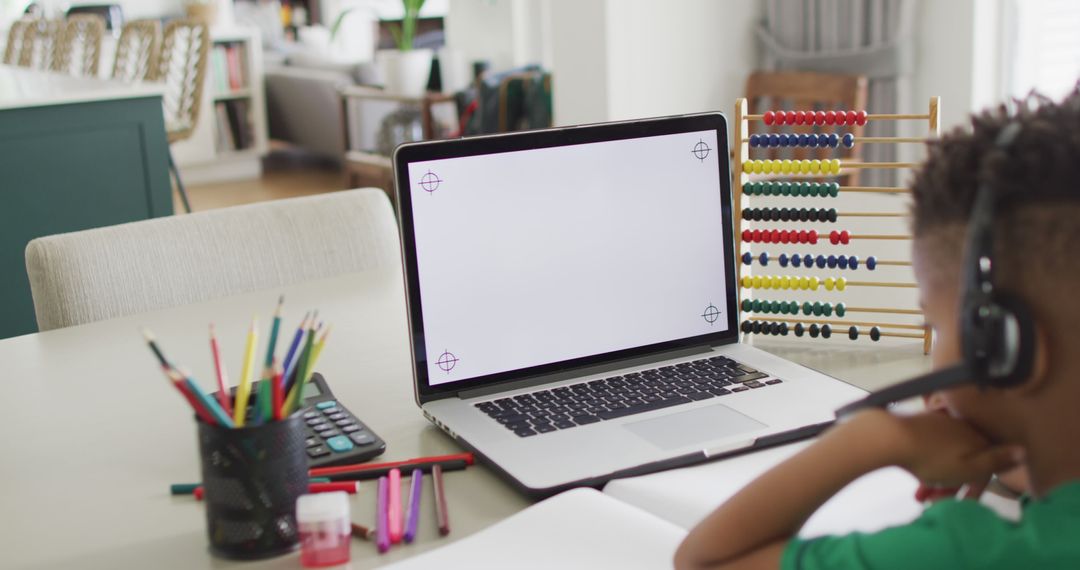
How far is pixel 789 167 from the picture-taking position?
125 cm

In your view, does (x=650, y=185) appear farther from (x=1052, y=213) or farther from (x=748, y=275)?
(x=1052, y=213)

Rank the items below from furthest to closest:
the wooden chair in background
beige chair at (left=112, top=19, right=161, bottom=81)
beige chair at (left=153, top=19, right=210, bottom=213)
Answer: beige chair at (left=112, top=19, right=161, bottom=81) < beige chair at (left=153, top=19, right=210, bottom=213) < the wooden chair in background

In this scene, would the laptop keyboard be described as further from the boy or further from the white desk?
the boy

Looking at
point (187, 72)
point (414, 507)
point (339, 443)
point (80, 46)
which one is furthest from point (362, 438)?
point (80, 46)

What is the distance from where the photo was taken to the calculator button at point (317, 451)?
879 mm

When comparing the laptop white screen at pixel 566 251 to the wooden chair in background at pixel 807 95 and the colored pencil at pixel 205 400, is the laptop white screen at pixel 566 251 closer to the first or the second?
the colored pencil at pixel 205 400

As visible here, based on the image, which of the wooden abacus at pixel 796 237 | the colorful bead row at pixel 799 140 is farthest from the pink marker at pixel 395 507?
the colorful bead row at pixel 799 140

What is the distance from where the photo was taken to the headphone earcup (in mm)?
484

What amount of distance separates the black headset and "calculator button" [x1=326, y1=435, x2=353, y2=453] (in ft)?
1.76

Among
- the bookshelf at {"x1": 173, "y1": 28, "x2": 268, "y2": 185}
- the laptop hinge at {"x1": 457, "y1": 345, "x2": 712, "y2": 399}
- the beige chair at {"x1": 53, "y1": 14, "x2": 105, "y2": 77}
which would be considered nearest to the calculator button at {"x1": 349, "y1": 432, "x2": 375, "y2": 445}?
the laptop hinge at {"x1": 457, "y1": 345, "x2": 712, "y2": 399}

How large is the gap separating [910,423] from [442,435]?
0.48 metres

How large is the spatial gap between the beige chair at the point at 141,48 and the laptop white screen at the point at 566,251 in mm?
4228

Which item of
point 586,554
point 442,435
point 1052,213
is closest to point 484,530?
point 586,554

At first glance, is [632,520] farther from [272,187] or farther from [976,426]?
[272,187]
